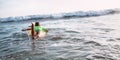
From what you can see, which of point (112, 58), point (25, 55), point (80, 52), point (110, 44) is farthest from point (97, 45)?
point (25, 55)

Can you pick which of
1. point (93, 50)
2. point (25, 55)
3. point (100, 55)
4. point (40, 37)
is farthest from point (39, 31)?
point (100, 55)

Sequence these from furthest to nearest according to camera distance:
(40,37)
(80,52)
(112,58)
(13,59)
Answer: (40,37) → (80,52) → (13,59) → (112,58)

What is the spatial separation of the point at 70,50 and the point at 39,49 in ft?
6.64

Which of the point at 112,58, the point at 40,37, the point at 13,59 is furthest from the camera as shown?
the point at 40,37

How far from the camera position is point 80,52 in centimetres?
1091

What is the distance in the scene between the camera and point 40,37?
15.6m

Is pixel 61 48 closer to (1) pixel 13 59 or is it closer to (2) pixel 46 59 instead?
(2) pixel 46 59

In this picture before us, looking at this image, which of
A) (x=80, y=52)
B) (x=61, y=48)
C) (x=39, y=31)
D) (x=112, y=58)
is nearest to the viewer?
(x=112, y=58)

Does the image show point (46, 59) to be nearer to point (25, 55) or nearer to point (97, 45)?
point (25, 55)

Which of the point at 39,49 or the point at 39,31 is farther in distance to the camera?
the point at 39,31

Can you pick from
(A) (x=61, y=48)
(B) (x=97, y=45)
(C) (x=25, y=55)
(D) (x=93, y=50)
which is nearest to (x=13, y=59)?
(C) (x=25, y=55)

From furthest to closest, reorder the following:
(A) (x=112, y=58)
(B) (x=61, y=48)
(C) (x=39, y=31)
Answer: (C) (x=39, y=31), (B) (x=61, y=48), (A) (x=112, y=58)

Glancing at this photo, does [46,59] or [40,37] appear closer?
[46,59]

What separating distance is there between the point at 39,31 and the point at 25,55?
3970 millimetres
